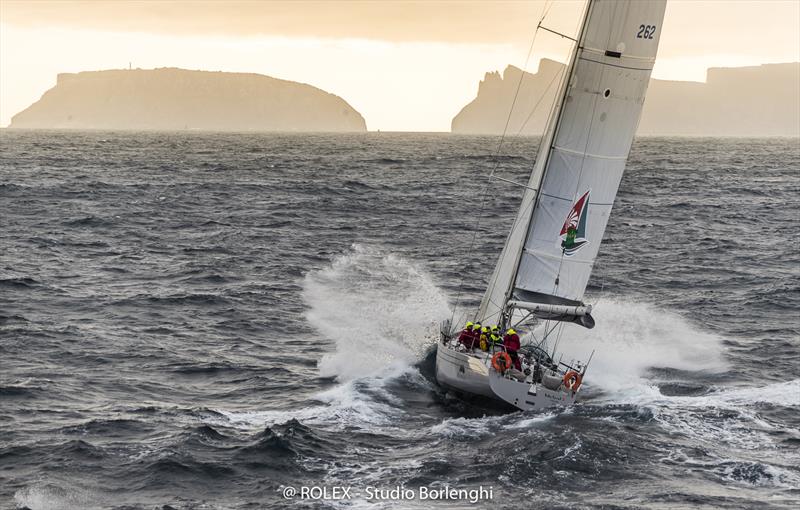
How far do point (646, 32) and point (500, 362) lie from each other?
869cm

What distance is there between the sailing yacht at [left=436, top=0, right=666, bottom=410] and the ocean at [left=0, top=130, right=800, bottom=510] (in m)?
0.90

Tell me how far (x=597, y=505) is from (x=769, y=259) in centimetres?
3112

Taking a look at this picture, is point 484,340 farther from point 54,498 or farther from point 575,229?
point 54,498

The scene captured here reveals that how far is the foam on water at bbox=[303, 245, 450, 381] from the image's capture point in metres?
28.6

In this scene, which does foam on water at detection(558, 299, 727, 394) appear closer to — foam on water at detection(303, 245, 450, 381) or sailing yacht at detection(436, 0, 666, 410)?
sailing yacht at detection(436, 0, 666, 410)

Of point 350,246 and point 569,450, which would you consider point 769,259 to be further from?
point 569,450

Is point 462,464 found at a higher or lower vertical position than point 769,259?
lower

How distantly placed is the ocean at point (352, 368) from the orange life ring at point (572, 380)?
56 cm

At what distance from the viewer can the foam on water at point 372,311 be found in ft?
93.7

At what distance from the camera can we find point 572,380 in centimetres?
2412

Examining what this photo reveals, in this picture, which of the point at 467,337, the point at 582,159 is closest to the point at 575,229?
the point at 582,159

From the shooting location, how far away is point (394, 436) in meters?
22.1

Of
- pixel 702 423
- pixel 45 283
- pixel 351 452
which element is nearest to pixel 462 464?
pixel 351 452

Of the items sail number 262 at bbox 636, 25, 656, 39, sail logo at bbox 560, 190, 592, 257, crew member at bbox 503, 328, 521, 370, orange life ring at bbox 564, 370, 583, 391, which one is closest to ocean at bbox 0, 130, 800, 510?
orange life ring at bbox 564, 370, 583, 391
